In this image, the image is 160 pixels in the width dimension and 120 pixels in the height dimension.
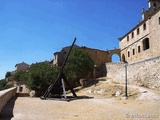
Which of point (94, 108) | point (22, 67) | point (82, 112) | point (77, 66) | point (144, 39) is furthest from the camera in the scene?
point (22, 67)

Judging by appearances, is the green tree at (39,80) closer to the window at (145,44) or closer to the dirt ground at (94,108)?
the dirt ground at (94,108)

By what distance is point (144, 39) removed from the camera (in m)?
34.2

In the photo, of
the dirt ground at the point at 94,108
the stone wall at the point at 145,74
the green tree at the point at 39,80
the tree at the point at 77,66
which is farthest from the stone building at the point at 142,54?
the green tree at the point at 39,80

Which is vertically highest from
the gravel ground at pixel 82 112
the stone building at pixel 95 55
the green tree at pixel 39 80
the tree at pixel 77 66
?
the stone building at pixel 95 55

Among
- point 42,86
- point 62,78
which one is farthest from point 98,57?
point 62,78

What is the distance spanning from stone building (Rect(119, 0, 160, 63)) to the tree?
948 cm

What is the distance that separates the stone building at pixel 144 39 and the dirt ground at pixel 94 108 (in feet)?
39.1

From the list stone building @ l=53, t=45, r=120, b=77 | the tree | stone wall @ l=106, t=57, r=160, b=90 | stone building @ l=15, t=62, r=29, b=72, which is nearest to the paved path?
stone wall @ l=106, t=57, r=160, b=90

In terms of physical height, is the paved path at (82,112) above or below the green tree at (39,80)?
below

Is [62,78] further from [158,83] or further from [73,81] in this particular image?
[73,81]

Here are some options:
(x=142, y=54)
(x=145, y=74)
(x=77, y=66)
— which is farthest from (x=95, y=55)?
(x=145, y=74)

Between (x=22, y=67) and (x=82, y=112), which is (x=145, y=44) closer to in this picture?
(x=82, y=112)

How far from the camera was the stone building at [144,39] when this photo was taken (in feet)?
96.6

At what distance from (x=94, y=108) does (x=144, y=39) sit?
25.1 m
